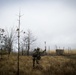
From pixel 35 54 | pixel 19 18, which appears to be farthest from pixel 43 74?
pixel 19 18

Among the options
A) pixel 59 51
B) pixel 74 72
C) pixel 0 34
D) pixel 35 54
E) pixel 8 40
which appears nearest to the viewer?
pixel 74 72

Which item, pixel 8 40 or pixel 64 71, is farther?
pixel 8 40

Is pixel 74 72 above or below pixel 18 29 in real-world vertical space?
below

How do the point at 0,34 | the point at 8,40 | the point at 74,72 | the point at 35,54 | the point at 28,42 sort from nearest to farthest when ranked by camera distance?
the point at 74,72, the point at 35,54, the point at 0,34, the point at 8,40, the point at 28,42

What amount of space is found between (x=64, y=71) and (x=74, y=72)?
1588 millimetres

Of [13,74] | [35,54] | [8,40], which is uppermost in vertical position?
[8,40]

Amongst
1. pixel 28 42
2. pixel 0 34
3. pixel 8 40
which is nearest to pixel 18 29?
pixel 0 34

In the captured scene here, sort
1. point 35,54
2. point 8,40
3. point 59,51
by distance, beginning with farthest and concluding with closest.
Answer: point 59,51 → point 8,40 → point 35,54

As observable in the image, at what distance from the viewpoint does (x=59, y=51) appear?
74125 mm

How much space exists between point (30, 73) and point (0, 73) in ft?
13.5

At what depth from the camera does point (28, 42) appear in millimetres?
56969

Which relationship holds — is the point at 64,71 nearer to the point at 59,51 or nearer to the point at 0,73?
the point at 0,73

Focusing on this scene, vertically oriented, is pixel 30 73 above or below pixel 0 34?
below

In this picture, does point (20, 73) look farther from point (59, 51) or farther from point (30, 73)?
point (59, 51)
